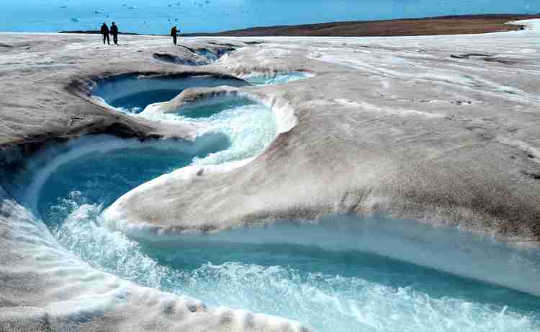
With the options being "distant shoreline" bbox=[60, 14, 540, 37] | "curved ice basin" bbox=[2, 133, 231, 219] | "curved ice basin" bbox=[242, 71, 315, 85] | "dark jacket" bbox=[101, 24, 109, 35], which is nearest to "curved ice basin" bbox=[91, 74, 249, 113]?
"curved ice basin" bbox=[242, 71, 315, 85]

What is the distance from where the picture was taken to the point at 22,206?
1100 centimetres

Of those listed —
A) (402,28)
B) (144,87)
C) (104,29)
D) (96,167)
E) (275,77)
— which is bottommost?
(96,167)

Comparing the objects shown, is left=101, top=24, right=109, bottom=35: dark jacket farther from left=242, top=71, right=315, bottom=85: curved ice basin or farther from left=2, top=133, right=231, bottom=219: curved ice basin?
left=2, top=133, right=231, bottom=219: curved ice basin

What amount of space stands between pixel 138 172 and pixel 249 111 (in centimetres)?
614

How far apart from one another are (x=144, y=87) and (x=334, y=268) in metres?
18.2

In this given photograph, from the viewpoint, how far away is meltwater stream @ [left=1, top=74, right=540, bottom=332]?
26.0 feet

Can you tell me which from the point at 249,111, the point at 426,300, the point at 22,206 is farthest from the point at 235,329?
the point at 249,111

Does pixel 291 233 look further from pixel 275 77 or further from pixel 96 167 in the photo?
pixel 275 77

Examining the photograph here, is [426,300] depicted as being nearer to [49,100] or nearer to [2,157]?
[2,157]

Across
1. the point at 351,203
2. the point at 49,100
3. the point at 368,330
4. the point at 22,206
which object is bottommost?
the point at 368,330

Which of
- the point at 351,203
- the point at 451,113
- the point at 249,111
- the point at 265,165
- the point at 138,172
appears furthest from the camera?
the point at 249,111

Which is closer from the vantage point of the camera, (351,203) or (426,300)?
(426,300)

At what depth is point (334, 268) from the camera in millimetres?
9172

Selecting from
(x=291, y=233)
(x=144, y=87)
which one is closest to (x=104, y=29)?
(x=144, y=87)
